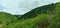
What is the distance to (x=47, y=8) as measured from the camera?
188cm

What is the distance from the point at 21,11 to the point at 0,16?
92 cm

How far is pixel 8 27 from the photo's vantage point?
1.57 metres

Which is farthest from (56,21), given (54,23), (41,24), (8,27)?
(8,27)

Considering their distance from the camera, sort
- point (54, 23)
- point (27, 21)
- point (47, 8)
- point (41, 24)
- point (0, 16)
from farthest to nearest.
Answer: point (0, 16), point (47, 8), point (27, 21), point (41, 24), point (54, 23)

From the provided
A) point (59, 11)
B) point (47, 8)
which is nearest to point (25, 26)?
point (59, 11)

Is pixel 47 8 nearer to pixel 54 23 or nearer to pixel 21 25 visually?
pixel 21 25

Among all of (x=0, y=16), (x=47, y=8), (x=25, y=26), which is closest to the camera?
(x=25, y=26)

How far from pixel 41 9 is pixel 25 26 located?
48 centimetres

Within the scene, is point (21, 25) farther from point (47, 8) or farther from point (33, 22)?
point (47, 8)

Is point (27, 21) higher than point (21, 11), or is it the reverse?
point (21, 11)

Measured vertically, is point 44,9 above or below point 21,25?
above

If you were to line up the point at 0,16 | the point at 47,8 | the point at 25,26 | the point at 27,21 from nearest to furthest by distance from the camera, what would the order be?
the point at 25,26, the point at 27,21, the point at 47,8, the point at 0,16

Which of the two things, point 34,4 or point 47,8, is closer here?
point 34,4

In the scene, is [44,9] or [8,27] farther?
[44,9]
